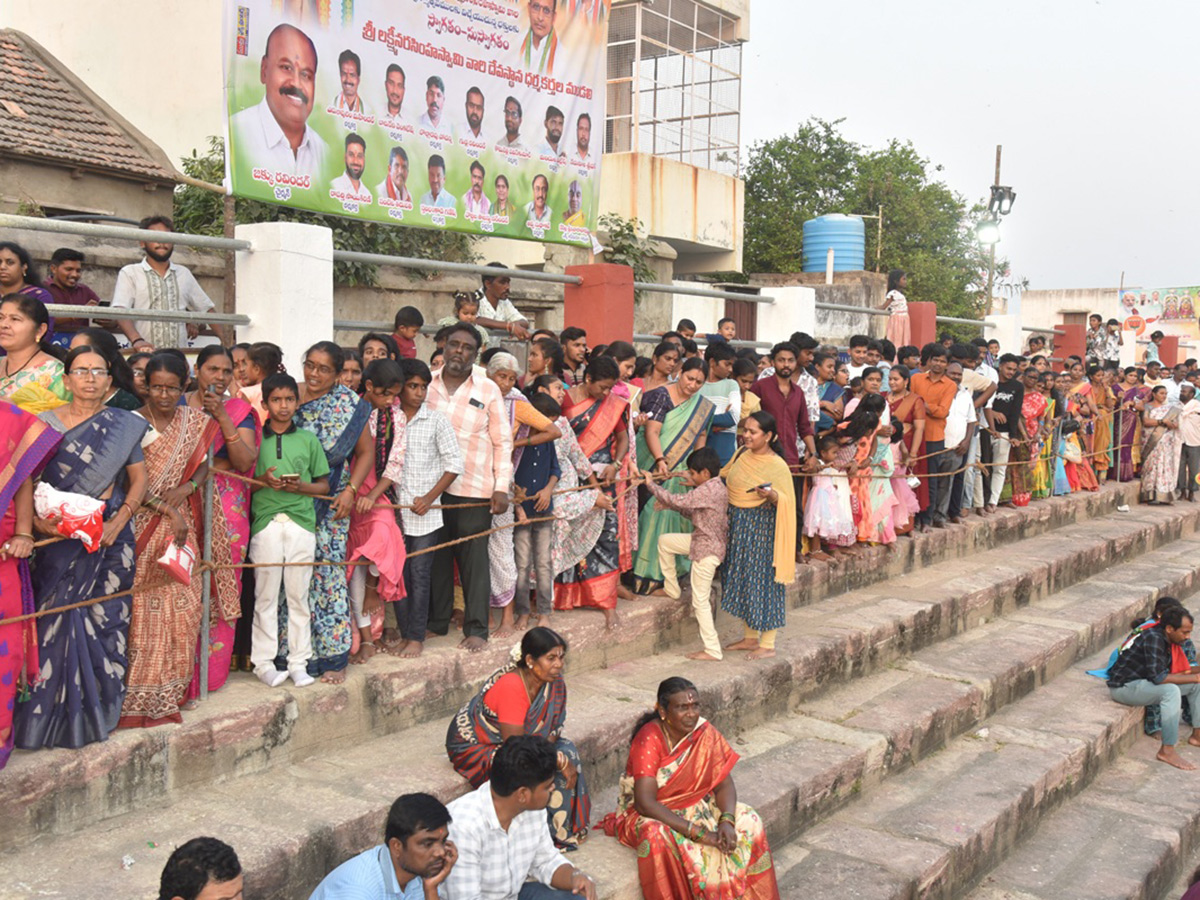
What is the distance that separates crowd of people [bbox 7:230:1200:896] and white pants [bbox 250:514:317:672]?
0.01 m

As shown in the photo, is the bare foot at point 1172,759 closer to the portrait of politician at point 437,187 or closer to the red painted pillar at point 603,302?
the red painted pillar at point 603,302

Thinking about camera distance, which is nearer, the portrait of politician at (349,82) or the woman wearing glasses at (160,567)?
the woman wearing glasses at (160,567)

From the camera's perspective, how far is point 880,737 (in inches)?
248

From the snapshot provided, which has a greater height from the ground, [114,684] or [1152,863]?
[114,684]

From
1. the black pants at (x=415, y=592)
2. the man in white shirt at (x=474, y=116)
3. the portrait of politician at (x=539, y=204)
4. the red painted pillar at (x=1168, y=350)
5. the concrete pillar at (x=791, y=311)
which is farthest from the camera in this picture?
the red painted pillar at (x=1168, y=350)

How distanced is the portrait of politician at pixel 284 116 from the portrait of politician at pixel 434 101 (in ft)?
2.98

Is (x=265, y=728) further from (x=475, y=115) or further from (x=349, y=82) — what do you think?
(x=475, y=115)

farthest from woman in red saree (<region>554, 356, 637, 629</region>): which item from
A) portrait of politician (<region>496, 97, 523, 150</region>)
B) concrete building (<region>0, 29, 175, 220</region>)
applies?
concrete building (<region>0, 29, 175, 220</region>)

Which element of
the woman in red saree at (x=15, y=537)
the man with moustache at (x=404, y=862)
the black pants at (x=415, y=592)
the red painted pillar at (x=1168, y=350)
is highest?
the red painted pillar at (x=1168, y=350)

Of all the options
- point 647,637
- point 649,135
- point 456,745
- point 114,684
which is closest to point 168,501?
point 114,684

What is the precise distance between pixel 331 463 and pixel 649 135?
43.2 feet

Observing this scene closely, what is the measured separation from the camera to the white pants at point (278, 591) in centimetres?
474

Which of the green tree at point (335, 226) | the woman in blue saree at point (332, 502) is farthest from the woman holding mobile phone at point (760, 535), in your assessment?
the green tree at point (335, 226)

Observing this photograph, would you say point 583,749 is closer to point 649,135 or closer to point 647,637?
point 647,637
